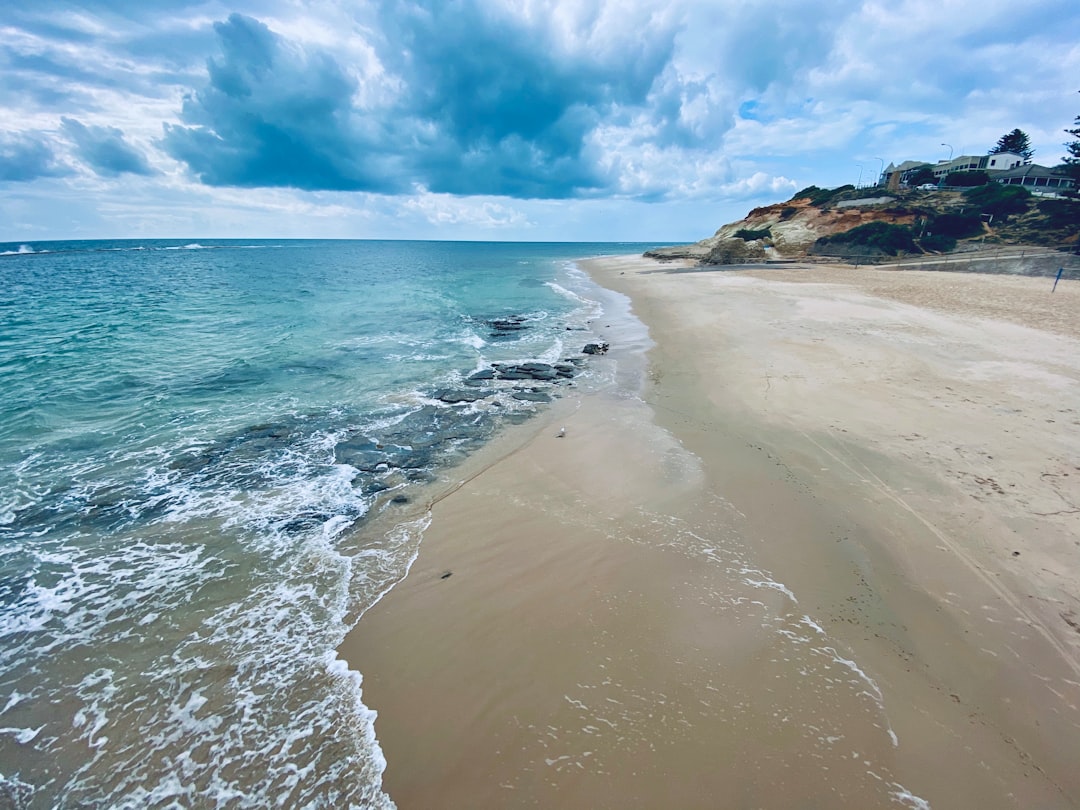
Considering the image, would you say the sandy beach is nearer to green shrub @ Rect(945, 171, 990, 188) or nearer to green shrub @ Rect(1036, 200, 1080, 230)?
green shrub @ Rect(1036, 200, 1080, 230)

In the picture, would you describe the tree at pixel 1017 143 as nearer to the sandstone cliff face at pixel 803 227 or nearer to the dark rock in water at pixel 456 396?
the sandstone cliff face at pixel 803 227

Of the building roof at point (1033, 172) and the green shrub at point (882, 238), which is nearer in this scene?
the green shrub at point (882, 238)

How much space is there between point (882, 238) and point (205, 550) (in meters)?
62.0

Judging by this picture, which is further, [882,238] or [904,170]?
[904,170]

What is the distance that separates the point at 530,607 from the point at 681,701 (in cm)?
218

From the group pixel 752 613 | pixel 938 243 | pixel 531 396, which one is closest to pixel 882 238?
pixel 938 243

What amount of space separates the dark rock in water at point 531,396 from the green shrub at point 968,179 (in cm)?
8178

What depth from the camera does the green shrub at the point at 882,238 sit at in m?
47.9

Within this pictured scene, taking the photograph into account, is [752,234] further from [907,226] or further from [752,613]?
[752,613]

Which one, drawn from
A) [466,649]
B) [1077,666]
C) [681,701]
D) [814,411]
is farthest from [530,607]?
[814,411]

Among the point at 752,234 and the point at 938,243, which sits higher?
the point at 752,234

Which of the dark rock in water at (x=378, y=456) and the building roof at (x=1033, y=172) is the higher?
the building roof at (x=1033, y=172)

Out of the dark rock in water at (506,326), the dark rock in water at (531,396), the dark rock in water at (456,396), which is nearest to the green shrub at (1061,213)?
the dark rock in water at (506,326)

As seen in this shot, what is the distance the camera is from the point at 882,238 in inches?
1919
